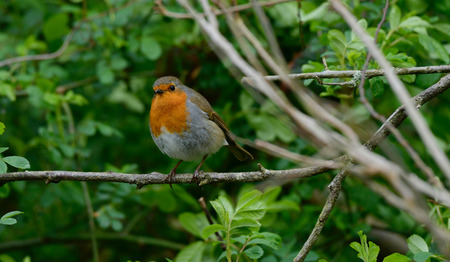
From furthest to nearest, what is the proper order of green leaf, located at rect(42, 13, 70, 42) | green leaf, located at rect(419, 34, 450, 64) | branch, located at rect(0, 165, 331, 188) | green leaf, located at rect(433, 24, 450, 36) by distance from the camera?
green leaf, located at rect(42, 13, 70, 42) < green leaf, located at rect(433, 24, 450, 36) < green leaf, located at rect(419, 34, 450, 64) < branch, located at rect(0, 165, 331, 188)

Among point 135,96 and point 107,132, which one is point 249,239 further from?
point 135,96

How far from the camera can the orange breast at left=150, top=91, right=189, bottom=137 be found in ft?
12.3

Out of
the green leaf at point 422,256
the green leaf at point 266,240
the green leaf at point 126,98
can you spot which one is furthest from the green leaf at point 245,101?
the green leaf at point 422,256

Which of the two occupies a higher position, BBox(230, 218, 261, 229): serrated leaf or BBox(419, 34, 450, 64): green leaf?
BBox(419, 34, 450, 64): green leaf

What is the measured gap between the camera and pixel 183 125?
377cm

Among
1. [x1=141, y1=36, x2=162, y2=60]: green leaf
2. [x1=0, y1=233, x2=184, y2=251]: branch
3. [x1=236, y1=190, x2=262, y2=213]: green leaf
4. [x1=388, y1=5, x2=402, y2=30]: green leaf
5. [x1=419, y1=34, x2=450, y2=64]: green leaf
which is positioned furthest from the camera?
[x1=0, y1=233, x2=184, y2=251]: branch

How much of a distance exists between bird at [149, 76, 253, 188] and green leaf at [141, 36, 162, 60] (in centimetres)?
23

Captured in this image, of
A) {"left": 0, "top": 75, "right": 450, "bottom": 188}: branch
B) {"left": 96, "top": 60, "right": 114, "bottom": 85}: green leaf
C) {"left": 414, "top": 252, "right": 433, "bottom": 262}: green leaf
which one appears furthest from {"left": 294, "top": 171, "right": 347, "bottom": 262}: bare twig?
{"left": 96, "top": 60, "right": 114, "bottom": 85}: green leaf

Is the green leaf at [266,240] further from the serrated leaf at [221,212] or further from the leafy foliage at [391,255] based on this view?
the leafy foliage at [391,255]

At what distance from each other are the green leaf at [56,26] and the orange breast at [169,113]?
118cm

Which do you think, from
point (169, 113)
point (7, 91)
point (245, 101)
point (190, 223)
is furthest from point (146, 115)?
point (190, 223)

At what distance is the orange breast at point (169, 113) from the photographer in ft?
12.3

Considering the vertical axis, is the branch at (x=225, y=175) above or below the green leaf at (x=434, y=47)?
below

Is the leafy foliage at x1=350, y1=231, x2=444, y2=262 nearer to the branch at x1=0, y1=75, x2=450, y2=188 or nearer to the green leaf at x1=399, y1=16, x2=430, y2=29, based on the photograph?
the branch at x1=0, y1=75, x2=450, y2=188
